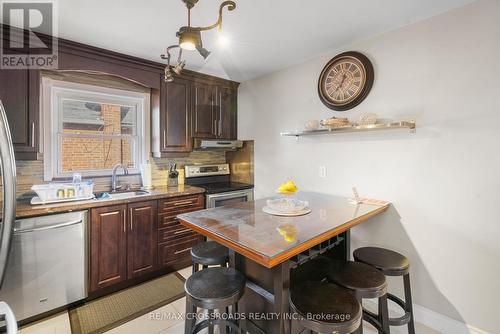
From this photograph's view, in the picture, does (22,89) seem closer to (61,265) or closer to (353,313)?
(61,265)

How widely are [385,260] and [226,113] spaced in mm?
2728

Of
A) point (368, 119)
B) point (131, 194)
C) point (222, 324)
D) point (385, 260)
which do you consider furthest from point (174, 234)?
point (368, 119)

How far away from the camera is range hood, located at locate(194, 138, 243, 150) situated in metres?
3.28

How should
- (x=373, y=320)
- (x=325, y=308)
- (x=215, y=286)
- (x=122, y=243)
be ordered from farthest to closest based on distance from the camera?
1. (x=122, y=243)
2. (x=373, y=320)
3. (x=215, y=286)
4. (x=325, y=308)

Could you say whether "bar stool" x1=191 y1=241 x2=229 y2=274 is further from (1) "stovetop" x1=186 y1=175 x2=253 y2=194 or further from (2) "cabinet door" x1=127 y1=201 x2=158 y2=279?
(1) "stovetop" x1=186 y1=175 x2=253 y2=194

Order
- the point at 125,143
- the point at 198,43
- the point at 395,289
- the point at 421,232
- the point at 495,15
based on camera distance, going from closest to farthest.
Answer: the point at 198,43 < the point at 495,15 < the point at 421,232 < the point at 395,289 < the point at 125,143

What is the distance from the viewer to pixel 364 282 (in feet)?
4.84

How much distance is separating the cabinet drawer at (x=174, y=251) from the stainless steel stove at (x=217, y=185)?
49 centimetres

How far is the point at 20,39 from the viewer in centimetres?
208

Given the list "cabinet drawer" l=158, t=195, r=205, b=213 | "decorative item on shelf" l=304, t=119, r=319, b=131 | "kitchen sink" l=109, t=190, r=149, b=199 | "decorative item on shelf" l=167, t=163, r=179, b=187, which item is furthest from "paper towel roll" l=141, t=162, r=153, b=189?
"decorative item on shelf" l=304, t=119, r=319, b=131

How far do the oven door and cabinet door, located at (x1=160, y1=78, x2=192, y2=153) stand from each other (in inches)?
28.9

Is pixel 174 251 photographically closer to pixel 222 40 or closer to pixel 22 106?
pixel 22 106

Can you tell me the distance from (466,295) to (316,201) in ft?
4.13

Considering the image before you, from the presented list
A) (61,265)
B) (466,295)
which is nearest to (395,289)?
(466,295)
